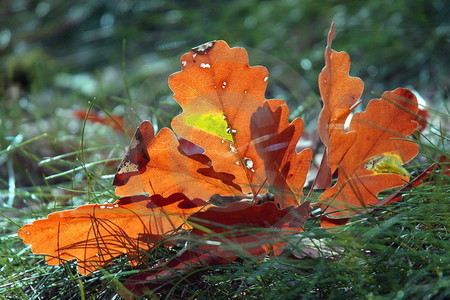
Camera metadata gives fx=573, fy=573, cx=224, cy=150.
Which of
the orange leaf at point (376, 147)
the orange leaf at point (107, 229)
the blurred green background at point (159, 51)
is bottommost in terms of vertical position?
the blurred green background at point (159, 51)

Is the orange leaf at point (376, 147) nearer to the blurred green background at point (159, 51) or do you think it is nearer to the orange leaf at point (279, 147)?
the orange leaf at point (279, 147)

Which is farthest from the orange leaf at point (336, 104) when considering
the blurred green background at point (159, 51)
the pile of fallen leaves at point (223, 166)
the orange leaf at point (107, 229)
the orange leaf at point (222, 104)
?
the blurred green background at point (159, 51)

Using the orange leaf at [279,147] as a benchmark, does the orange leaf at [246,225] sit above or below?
below

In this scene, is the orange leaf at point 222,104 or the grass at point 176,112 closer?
the grass at point 176,112

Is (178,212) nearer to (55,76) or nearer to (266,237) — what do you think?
(266,237)

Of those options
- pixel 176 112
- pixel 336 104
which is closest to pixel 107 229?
pixel 336 104

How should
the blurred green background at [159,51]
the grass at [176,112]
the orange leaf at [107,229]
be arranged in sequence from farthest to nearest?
the blurred green background at [159,51]
the orange leaf at [107,229]
the grass at [176,112]
